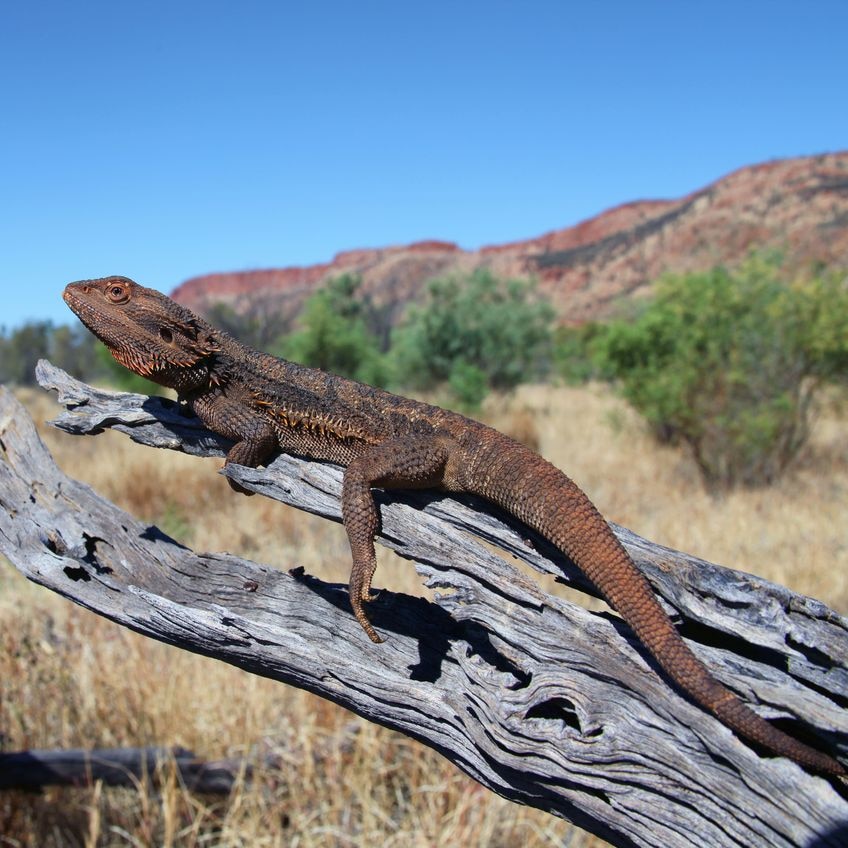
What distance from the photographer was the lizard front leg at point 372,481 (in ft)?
9.91

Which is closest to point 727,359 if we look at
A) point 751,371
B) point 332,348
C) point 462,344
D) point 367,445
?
point 751,371

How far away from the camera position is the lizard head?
387 centimetres

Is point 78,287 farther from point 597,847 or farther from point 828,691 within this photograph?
point 597,847

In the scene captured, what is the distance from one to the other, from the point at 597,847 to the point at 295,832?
164 centimetres

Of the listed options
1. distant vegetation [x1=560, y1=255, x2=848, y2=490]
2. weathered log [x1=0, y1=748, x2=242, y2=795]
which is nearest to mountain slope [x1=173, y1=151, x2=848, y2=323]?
distant vegetation [x1=560, y1=255, x2=848, y2=490]

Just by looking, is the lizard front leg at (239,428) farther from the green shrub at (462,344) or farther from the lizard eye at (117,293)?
the green shrub at (462,344)

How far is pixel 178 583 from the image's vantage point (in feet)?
10.3

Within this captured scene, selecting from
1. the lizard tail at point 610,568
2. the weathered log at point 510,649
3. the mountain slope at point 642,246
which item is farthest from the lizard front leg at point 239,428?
the mountain slope at point 642,246

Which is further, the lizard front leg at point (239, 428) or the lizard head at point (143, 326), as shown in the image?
the lizard head at point (143, 326)

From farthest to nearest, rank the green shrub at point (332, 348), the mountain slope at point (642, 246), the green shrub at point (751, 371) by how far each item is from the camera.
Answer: the mountain slope at point (642, 246)
the green shrub at point (332, 348)
the green shrub at point (751, 371)

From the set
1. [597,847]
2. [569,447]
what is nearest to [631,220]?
[569,447]

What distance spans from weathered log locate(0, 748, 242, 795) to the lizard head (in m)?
2.23

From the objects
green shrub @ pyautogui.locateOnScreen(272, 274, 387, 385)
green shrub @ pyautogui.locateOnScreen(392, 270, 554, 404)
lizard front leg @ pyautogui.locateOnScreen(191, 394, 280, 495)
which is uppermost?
green shrub @ pyautogui.locateOnScreen(392, 270, 554, 404)

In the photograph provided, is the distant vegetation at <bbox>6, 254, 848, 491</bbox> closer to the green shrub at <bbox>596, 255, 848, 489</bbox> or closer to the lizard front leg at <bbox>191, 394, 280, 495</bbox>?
the green shrub at <bbox>596, 255, 848, 489</bbox>
